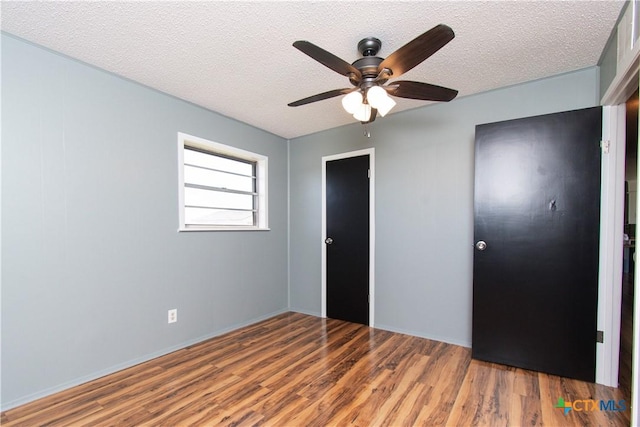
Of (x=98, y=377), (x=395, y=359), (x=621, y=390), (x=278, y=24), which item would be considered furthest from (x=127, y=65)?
(x=621, y=390)

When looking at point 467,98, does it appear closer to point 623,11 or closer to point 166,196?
point 623,11

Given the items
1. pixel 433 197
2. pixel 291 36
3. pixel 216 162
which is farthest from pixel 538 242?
pixel 216 162

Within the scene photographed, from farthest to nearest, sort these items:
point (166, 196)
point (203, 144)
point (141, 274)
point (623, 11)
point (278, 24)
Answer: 1. point (203, 144)
2. point (166, 196)
3. point (141, 274)
4. point (278, 24)
5. point (623, 11)

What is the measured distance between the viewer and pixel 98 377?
215 centimetres

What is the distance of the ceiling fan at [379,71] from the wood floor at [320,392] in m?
1.87

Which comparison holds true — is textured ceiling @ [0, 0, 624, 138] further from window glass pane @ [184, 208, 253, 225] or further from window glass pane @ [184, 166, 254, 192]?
window glass pane @ [184, 208, 253, 225]

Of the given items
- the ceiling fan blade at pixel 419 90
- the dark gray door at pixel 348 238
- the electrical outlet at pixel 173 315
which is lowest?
the electrical outlet at pixel 173 315

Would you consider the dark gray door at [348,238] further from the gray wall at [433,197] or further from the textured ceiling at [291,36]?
the textured ceiling at [291,36]

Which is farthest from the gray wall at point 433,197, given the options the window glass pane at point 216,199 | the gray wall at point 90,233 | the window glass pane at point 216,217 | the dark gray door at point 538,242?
the gray wall at point 90,233

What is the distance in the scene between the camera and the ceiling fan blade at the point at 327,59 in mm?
1380

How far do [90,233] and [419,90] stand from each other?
2.54 m

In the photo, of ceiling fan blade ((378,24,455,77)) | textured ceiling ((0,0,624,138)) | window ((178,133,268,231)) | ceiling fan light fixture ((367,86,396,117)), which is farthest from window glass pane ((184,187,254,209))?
ceiling fan blade ((378,24,455,77))

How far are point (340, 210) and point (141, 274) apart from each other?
2157 mm

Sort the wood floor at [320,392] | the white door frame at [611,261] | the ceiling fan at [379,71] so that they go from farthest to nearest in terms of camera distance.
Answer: the white door frame at [611,261]
the wood floor at [320,392]
the ceiling fan at [379,71]
